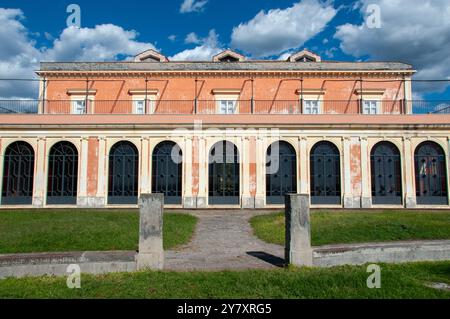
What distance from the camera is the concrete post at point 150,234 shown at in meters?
7.61

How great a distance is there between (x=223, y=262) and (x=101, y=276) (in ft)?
9.18

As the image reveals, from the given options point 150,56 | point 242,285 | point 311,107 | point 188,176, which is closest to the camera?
point 242,285

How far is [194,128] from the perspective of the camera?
21391 millimetres

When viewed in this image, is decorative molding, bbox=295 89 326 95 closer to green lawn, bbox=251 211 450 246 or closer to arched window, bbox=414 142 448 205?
arched window, bbox=414 142 448 205

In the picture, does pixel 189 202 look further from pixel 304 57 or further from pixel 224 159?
pixel 304 57

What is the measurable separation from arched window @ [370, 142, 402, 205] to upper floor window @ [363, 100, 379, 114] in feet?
21.7

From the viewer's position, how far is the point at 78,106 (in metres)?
27.7

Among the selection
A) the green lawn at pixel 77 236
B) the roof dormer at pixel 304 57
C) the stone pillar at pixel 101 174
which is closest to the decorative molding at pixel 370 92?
the roof dormer at pixel 304 57

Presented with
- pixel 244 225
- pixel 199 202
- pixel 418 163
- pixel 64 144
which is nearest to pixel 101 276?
pixel 244 225

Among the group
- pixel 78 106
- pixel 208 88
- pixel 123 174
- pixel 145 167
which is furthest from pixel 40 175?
pixel 208 88

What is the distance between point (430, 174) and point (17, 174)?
24705mm

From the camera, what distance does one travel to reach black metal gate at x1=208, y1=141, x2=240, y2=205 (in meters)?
21.1

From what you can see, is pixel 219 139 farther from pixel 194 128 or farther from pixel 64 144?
pixel 64 144

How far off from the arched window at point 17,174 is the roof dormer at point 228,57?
54.9ft
